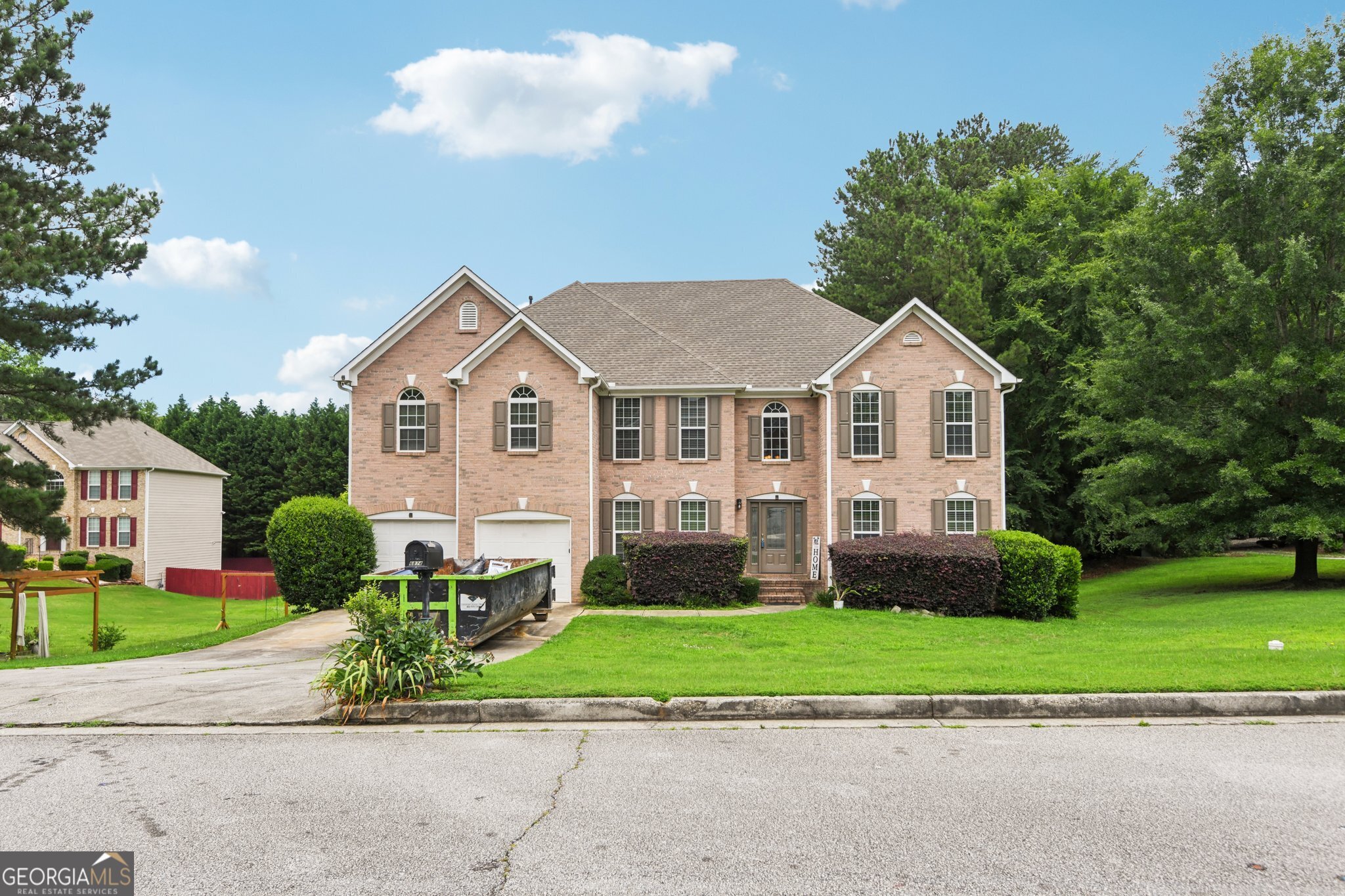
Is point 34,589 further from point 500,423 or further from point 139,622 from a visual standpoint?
point 139,622

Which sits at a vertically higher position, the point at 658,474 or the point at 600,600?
the point at 658,474

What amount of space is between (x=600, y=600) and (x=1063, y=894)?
1711 cm

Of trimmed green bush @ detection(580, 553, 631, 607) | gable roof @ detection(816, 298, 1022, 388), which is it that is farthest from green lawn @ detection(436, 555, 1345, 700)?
gable roof @ detection(816, 298, 1022, 388)

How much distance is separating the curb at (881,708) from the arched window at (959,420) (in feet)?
51.0

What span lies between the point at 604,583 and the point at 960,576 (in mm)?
8228

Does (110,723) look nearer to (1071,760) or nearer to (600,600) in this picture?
(1071,760)

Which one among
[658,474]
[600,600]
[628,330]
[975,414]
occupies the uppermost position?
[628,330]

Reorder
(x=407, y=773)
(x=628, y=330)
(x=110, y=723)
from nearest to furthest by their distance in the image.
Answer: (x=407, y=773) < (x=110, y=723) < (x=628, y=330)

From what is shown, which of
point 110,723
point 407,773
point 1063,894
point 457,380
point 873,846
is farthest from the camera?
point 457,380

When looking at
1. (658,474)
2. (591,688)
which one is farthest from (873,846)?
(658,474)

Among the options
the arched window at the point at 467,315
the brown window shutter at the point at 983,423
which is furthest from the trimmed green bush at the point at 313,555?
the brown window shutter at the point at 983,423

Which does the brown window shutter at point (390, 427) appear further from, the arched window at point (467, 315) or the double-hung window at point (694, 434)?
the double-hung window at point (694, 434)

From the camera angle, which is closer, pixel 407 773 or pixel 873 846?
pixel 873 846

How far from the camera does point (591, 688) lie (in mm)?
8656
